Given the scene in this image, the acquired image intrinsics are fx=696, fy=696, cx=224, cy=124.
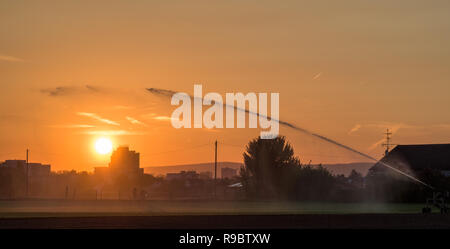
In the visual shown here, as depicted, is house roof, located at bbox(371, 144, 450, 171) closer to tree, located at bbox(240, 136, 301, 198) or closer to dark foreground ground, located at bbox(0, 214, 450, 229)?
tree, located at bbox(240, 136, 301, 198)

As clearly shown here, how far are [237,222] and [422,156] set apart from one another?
90.8 m

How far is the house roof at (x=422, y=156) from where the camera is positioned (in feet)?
403

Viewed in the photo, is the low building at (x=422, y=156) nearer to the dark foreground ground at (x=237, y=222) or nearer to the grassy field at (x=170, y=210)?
the grassy field at (x=170, y=210)

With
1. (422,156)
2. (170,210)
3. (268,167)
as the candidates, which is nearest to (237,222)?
(170,210)

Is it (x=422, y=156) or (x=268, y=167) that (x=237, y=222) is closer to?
(x=268, y=167)

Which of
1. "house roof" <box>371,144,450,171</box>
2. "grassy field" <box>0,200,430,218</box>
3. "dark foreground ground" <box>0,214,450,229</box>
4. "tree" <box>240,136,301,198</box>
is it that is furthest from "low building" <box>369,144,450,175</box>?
"dark foreground ground" <box>0,214,450,229</box>

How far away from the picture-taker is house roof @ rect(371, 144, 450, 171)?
122875mm

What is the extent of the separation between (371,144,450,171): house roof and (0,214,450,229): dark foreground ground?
76.4 meters

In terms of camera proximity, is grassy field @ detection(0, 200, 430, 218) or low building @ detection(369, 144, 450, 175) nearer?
grassy field @ detection(0, 200, 430, 218)

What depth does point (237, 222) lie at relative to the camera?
4266 centimetres

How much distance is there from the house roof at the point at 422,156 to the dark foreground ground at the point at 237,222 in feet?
251

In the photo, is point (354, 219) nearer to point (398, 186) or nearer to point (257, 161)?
point (398, 186)
